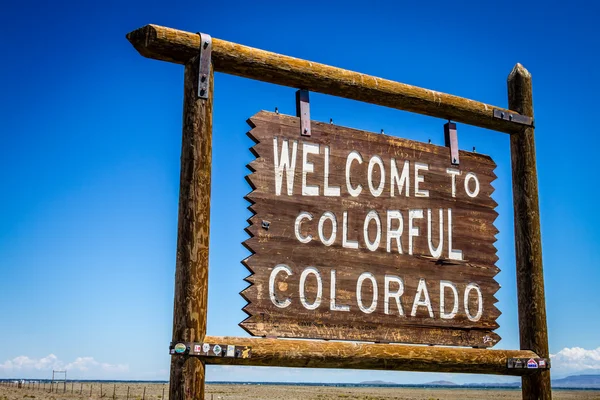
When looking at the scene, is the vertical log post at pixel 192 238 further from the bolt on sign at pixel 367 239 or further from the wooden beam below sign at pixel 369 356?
the bolt on sign at pixel 367 239

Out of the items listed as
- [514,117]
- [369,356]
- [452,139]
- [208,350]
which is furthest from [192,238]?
[514,117]

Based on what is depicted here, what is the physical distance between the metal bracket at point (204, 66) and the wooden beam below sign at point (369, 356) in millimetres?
1702

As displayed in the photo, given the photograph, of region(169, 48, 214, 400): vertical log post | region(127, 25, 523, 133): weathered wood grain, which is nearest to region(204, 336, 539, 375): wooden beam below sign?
region(169, 48, 214, 400): vertical log post

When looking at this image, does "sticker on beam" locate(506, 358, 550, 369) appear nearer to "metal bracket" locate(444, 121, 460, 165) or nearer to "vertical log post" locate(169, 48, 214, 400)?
"metal bracket" locate(444, 121, 460, 165)

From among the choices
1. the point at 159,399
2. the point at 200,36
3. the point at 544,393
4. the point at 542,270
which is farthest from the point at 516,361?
the point at 159,399

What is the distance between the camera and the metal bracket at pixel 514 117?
6277 millimetres

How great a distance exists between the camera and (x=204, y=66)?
4859 millimetres

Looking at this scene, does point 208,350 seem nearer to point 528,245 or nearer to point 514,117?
point 528,245

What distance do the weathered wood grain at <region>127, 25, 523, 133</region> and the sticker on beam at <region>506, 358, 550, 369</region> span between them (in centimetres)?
209

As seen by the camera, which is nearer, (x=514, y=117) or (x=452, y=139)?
(x=452, y=139)

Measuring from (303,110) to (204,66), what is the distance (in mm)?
848

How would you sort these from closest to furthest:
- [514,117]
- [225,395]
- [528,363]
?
[528,363] → [514,117] → [225,395]

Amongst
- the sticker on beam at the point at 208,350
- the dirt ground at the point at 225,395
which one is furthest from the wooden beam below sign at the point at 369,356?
the dirt ground at the point at 225,395

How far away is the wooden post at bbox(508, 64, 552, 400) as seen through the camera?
6051 mm
